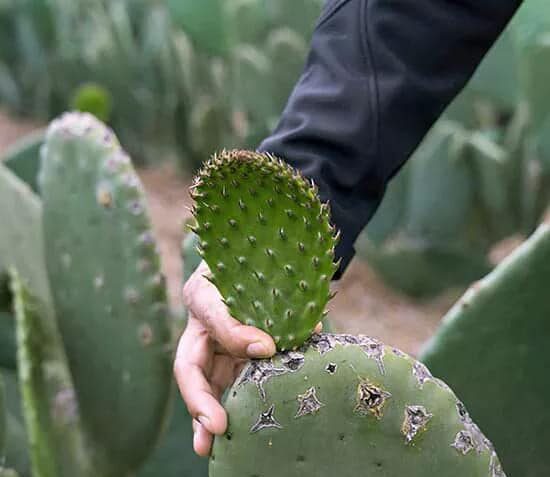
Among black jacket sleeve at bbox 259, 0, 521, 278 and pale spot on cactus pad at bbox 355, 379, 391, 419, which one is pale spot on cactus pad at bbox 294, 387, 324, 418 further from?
black jacket sleeve at bbox 259, 0, 521, 278

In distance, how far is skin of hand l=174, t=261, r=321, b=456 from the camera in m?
0.74

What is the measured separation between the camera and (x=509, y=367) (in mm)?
1014

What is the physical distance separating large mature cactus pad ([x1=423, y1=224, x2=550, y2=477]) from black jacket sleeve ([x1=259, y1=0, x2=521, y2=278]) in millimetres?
135

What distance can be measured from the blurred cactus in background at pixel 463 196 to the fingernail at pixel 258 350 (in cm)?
159

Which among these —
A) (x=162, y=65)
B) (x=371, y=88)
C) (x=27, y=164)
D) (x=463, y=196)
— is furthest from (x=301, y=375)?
(x=162, y=65)

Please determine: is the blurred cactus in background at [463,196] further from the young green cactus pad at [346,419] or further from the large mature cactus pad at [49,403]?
the young green cactus pad at [346,419]

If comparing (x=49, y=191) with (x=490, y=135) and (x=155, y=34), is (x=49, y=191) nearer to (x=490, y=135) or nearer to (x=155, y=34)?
(x=490, y=135)

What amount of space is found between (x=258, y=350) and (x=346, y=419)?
0.24 feet

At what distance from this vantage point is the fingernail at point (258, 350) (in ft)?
2.38

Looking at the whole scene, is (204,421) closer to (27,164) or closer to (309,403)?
(309,403)

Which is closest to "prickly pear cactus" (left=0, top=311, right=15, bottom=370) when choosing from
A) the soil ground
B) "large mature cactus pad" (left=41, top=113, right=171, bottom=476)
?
"large mature cactus pad" (left=41, top=113, right=171, bottom=476)

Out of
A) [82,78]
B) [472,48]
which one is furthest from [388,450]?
[82,78]

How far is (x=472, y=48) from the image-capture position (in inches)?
40.6

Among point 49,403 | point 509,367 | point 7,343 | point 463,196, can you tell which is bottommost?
point 463,196
